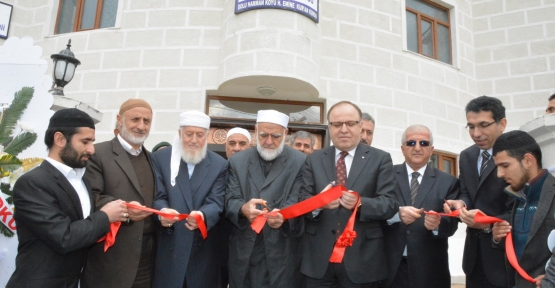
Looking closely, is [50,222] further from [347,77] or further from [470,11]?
[470,11]

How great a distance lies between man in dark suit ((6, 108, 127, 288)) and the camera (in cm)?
222

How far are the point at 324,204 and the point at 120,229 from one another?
1459mm

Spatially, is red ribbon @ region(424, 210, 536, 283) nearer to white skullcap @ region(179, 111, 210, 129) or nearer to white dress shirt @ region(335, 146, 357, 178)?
white dress shirt @ region(335, 146, 357, 178)

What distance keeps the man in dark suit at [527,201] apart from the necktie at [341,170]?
101 centimetres

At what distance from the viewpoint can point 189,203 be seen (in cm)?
305

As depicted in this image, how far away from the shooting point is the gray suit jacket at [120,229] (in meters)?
2.71

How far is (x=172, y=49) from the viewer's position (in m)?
6.68

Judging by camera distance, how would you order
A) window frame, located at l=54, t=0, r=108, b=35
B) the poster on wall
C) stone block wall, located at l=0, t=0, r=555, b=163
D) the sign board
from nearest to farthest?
the poster on wall, stone block wall, located at l=0, t=0, r=555, b=163, window frame, located at l=54, t=0, r=108, b=35, the sign board

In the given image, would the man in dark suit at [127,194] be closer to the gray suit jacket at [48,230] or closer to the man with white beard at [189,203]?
the man with white beard at [189,203]

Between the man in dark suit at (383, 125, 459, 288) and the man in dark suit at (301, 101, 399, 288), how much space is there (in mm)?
298

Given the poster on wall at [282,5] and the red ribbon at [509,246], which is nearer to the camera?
the red ribbon at [509,246]

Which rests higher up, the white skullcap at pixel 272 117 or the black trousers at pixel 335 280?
the white skullcap at pixel 272 117

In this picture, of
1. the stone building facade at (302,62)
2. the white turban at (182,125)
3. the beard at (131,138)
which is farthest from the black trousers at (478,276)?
the stone building facade at (302,62)

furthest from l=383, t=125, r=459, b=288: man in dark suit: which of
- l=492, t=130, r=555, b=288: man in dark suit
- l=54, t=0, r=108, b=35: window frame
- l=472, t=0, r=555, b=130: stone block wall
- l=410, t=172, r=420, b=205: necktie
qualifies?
l=54, t=0, r=108, b=35: window frame
